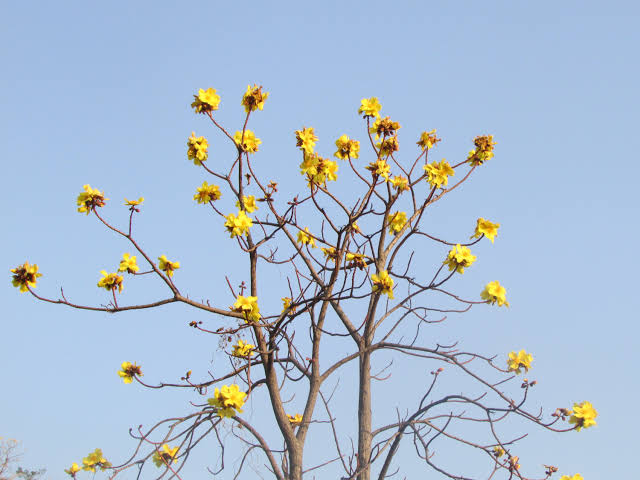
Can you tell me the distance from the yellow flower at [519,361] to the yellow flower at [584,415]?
0.35 m

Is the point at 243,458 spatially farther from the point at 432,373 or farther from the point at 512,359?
the point at 512,359

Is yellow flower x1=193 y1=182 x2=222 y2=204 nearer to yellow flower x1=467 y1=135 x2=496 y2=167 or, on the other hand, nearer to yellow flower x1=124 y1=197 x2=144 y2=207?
yellow flower x1=124 y1=197 x2=144 y2=207

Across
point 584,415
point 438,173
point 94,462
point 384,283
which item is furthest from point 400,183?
point 94,462

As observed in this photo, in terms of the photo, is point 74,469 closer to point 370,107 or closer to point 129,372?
point 129,372

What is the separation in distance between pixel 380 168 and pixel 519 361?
143cm

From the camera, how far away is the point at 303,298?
3523 mm

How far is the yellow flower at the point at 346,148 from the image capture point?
12.4 feet

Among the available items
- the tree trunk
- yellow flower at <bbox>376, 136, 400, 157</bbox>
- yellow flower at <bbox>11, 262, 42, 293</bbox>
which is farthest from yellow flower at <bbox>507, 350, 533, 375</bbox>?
yellow flower at <bbox>11, 262, 42, 293</bbox>

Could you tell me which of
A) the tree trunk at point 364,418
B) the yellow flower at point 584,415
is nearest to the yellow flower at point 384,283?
the tree trunk at point 364,418

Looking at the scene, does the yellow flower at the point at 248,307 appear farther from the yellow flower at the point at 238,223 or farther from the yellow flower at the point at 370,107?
the yellow flower at the point at 370,107

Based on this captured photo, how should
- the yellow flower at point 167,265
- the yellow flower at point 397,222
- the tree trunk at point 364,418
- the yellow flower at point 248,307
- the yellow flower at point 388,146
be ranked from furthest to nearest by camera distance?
the yellow flower at point 397,222 → the yellow flower at point 388,146 → the tree trunk at point 364,418 → the yellow flower at point 167,265 → the yellow flower at point 248,307

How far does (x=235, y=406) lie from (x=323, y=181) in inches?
54.9

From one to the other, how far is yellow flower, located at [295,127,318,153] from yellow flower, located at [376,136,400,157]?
553 mm

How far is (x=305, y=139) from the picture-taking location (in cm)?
360
